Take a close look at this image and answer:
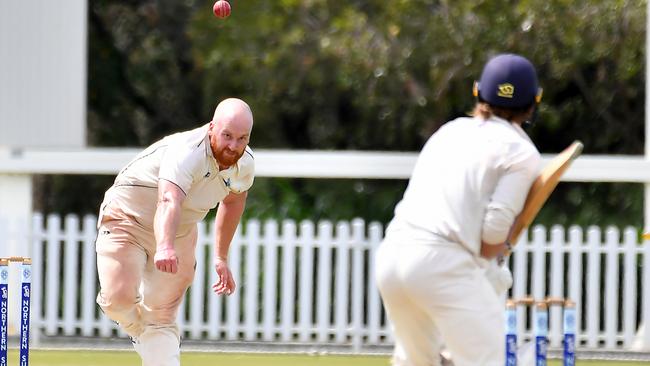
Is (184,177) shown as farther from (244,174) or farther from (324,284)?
(324,284)

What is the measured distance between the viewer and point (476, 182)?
5.02 m

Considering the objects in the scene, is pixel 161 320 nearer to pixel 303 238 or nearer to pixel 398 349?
pixel 398 349

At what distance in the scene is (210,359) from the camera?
10.4 metres

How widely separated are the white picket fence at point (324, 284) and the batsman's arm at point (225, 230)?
4379 mm

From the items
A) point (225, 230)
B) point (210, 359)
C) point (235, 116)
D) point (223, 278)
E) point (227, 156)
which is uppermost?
point (235, 116)

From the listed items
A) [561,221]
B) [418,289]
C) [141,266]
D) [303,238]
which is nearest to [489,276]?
[418,289]

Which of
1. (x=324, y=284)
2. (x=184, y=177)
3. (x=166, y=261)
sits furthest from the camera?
(x=324, y=284)

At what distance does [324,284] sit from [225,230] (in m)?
4.56

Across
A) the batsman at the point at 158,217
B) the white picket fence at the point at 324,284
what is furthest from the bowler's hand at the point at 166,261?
the white picket fence at the point at 324,284

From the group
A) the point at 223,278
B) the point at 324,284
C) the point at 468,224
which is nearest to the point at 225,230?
the point at 223,278

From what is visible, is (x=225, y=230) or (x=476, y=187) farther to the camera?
(x=225, y=230)

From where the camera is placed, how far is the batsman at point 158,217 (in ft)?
20.5

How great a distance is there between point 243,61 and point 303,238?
5.86m

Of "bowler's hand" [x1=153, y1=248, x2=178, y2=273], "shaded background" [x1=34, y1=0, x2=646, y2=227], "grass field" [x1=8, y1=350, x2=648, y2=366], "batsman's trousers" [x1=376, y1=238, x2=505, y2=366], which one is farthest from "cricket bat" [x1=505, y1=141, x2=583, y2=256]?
"shaded background" [x1=34, y1=0, x2=646, y2=227]
